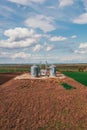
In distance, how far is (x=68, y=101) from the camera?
21797 mm

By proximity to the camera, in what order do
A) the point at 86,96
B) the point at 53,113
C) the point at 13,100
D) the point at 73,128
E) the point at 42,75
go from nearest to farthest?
the point at 73,128, the point at 53,113, the point at 13,100, the point at 86,96, the point at 42,75

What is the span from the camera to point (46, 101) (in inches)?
848

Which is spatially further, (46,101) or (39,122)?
(46,101)

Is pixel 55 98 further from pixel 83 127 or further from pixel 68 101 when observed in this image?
pixel 83 127

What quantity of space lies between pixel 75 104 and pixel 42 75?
2392 centimetres

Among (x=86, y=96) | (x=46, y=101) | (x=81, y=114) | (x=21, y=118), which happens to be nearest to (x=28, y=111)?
(x=21, y=118)

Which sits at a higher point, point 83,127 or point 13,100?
point 13,100

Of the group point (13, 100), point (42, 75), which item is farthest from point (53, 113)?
point (42, 75)

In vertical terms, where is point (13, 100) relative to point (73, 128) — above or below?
above

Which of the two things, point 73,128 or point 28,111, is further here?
point 28,111

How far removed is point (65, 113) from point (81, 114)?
1.34 metres

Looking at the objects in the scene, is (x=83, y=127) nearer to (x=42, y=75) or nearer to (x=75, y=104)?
(x=75, y=104)

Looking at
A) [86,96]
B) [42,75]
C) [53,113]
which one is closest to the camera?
[53,113]

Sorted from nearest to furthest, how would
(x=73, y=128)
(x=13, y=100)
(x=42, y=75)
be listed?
(x=73, y=128) < (x=13, y=100) < (x=42, y=75)
